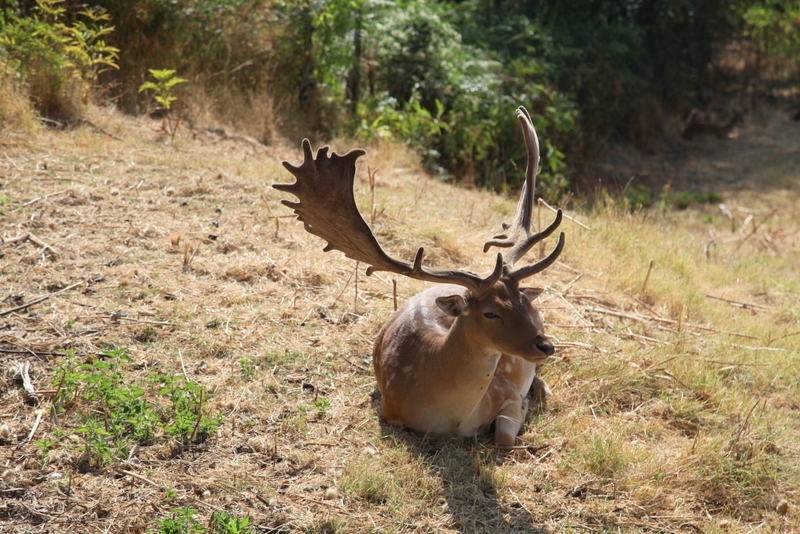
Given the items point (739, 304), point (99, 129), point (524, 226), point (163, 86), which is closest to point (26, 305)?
point (524, 226)

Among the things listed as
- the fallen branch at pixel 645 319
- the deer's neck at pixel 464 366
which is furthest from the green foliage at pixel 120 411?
the fallen branch at pixel 645 319

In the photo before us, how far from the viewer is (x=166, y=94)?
912 centimetres

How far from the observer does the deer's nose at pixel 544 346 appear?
162 inches

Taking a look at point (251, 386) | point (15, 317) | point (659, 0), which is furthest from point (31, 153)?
point (659, 0)

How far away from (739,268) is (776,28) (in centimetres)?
986

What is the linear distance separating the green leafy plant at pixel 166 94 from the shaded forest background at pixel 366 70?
55mm

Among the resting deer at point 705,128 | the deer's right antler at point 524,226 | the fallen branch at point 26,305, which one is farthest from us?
the resting deer at point 705,128

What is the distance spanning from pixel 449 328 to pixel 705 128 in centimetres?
1254

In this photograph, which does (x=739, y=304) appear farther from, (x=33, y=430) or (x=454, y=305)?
(x=33, y=430)

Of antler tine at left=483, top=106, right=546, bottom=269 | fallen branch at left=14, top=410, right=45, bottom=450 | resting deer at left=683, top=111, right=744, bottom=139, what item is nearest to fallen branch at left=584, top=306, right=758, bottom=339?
antler tine at left=483, top=106, right=546, bottom=269

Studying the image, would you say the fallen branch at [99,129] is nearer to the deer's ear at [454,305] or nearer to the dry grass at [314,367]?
the dry grass at [314,367]

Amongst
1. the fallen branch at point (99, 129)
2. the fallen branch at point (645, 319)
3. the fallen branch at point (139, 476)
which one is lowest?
the fallen branch at point (139, 476)

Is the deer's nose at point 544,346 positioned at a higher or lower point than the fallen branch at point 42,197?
higher

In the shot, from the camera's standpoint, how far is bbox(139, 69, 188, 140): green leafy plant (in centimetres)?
882
